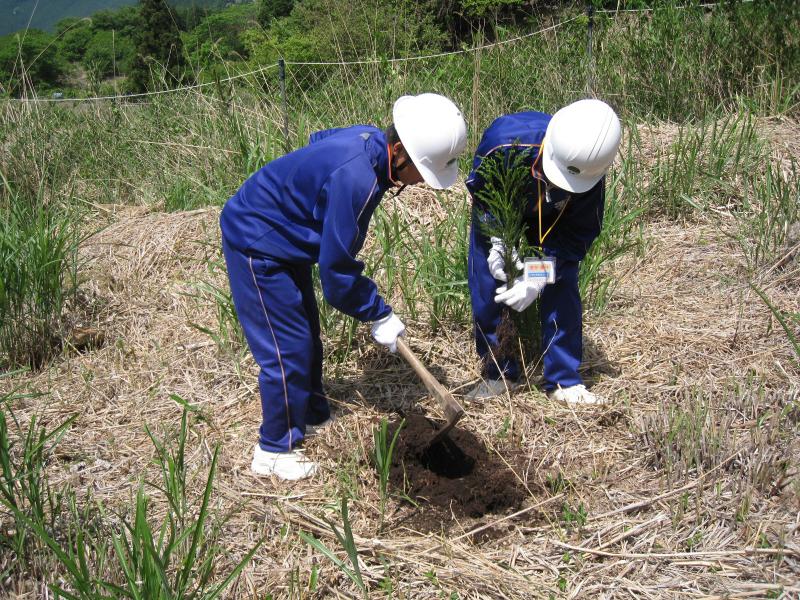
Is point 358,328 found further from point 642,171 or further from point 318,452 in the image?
point 642,171

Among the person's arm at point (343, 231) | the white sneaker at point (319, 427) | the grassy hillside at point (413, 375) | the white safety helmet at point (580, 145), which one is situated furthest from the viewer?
the white sneaker at point (319, 427)

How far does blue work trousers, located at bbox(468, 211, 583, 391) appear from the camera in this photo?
3.06 metres

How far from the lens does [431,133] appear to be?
2416 millimetres

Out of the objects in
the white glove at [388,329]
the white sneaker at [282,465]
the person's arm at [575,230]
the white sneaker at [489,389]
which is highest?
the person's arm at [575,230]

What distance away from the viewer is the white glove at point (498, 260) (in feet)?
9.52

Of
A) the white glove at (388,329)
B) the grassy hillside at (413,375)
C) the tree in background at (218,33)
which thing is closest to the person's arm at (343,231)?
the white glove at (388,329)

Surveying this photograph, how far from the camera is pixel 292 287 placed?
266cm

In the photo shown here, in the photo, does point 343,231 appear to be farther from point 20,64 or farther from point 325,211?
point 20,64

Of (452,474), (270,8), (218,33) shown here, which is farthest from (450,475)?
(270,8)

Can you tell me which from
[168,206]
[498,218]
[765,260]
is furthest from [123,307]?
[765,260]

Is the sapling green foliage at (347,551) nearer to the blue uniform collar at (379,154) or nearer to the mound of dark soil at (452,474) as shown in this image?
the mound of dark soil at (452,474)

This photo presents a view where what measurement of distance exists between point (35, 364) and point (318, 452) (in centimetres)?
159

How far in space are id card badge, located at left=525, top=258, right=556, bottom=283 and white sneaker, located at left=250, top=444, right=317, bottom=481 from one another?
1.09m

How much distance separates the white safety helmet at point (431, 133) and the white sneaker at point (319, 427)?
1.15m
